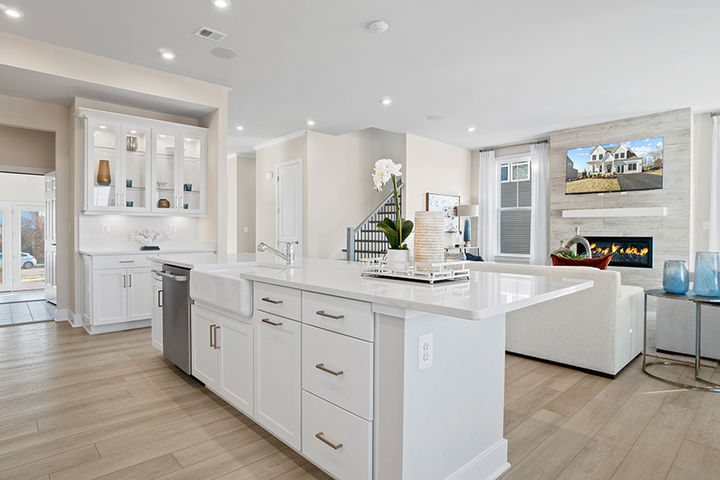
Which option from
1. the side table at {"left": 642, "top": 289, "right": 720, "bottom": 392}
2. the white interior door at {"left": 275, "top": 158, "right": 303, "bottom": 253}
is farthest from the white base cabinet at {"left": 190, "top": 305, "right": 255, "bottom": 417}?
the white interior door at {"left": 275, "top": 158, "right": 303, "bottom": 253}

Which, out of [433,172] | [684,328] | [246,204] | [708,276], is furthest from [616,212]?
[246,204]

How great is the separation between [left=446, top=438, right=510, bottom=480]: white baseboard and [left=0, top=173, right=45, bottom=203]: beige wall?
896 cm

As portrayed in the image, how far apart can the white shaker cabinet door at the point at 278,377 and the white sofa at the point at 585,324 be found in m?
2.11

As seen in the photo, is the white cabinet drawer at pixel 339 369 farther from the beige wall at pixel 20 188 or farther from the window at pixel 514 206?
the beige wall at pixel 20 188

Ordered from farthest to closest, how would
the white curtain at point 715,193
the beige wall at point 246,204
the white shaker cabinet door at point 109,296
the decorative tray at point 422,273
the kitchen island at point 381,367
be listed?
1. the beige wall at point 246,204
2. the white curtain at point 715,193
3. the white shaker cabinet door at point 109,296
4. the decorative tray at point 422,273
5. the kitchen island at point 381,367

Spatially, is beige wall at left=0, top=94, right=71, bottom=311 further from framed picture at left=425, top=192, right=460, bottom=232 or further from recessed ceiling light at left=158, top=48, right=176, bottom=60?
framed picture at left=425, top=192, right=460, bottom=232

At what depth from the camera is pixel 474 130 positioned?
7.08 m

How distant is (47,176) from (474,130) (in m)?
6.80

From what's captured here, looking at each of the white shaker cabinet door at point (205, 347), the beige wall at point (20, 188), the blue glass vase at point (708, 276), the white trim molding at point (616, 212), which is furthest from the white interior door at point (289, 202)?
the blue glass vase at point (708, 276)

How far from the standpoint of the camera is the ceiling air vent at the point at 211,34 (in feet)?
11.7

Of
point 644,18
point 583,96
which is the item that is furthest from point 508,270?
point 583,96

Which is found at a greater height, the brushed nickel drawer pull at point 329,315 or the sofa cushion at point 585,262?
the sofa cushion at point 585,262

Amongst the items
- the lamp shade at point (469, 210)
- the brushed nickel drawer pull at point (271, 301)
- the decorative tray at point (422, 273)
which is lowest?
the brushed nickel drawer pull at point (271, 301)

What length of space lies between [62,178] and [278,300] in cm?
465
